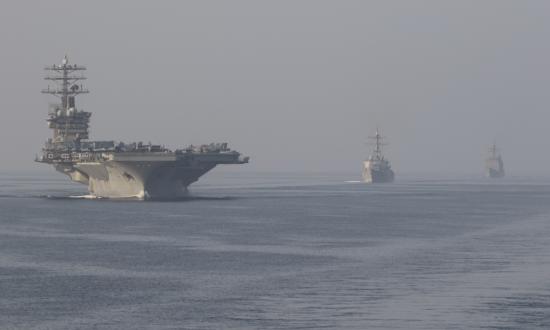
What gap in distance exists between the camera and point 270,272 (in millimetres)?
58000

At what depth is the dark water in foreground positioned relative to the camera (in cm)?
4331

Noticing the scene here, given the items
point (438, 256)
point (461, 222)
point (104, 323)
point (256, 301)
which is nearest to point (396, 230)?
point (461, 222)

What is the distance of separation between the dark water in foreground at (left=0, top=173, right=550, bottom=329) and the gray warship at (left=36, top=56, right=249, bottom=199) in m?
13.0

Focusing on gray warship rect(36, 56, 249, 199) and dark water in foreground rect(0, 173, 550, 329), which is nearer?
dark water in foreground rect(0, 173, 550, 329)

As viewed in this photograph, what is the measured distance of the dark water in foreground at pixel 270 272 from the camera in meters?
43.3

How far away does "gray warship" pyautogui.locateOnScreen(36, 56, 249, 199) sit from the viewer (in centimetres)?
11862

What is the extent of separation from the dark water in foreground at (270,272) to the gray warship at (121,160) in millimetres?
12998

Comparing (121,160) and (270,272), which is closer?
(270,272)

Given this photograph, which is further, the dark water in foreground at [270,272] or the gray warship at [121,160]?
the gray warship at [121,160]

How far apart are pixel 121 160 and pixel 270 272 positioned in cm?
6196

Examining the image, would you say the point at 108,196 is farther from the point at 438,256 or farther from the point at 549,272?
the point at 549,272

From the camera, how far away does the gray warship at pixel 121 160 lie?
118625 mm

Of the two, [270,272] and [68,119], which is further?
[68,119]

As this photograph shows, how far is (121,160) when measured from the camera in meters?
118
